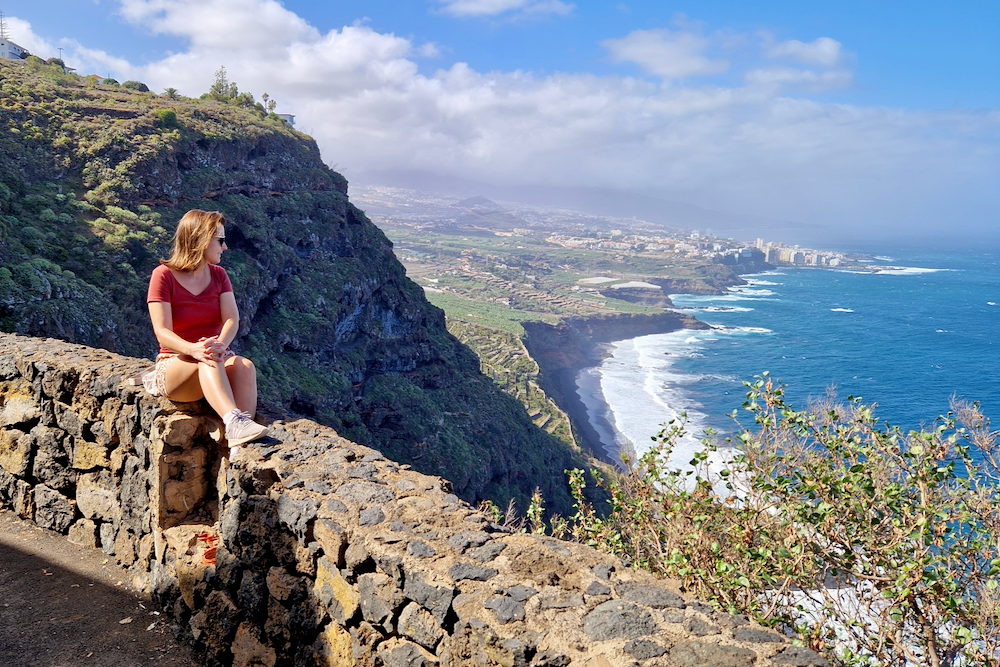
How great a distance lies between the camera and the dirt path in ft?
16.3

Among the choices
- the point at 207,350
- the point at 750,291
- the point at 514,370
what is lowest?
the point at 514,370

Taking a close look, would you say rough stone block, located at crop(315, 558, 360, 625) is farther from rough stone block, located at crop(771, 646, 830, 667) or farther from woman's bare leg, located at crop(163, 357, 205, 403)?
rough stone block, located at crop(771, 646, 830, 667)

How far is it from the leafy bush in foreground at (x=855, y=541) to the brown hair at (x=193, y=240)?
16.6 ft

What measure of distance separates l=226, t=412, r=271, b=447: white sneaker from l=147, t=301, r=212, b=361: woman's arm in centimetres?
54

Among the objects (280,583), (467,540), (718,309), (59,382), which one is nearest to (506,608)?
(467,540)

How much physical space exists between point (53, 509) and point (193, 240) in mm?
3019

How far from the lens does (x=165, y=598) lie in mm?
5473

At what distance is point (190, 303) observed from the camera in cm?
582

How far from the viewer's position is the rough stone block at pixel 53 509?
6.45 m

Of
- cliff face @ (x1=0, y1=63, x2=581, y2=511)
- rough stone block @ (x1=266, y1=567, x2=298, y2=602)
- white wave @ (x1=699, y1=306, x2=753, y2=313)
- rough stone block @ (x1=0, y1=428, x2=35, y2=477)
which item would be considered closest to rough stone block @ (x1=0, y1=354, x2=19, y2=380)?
rough stone block @ (x1=0, y1=428, x2=35, y2=477)

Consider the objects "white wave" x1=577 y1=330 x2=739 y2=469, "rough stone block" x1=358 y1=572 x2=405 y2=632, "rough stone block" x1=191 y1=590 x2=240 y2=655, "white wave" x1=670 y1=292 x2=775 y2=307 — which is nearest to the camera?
"rough stone block" x1=358 y1=572 x2=405 y2=632

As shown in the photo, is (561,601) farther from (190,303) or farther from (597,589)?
(190,303)

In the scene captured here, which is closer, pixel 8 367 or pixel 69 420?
pixel 69 420

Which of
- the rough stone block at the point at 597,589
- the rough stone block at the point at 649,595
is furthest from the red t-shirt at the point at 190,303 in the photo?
the rough stone block at the point at 649,595
